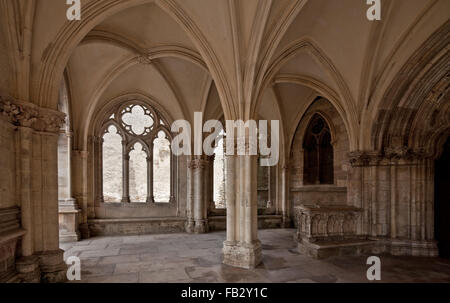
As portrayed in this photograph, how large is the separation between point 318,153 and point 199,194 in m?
Result: 5.12

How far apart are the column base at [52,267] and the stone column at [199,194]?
16.2ft

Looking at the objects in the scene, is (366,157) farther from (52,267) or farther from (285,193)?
(52,267)

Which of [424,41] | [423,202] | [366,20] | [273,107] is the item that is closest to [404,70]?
[424,41]

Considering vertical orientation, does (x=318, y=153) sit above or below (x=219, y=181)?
above

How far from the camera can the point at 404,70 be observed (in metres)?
5.66

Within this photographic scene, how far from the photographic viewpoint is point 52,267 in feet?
12.8

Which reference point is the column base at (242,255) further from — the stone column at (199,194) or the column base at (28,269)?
the stone column at (199,194)

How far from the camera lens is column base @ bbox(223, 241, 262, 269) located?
4.87 m

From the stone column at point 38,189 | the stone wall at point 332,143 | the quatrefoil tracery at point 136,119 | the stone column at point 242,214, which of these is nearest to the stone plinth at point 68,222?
the quatrefoil tracery at point 136,119

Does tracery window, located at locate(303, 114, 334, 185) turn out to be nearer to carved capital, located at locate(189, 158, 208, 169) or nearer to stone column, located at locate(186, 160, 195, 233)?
carved capital, located at locate(189, 158, 208, 169)

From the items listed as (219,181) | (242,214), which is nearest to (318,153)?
(219,181)

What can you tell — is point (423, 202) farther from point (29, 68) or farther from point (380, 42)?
point (29, 68)

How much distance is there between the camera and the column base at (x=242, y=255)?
192 inches

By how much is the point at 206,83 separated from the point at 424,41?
19.2 feet
